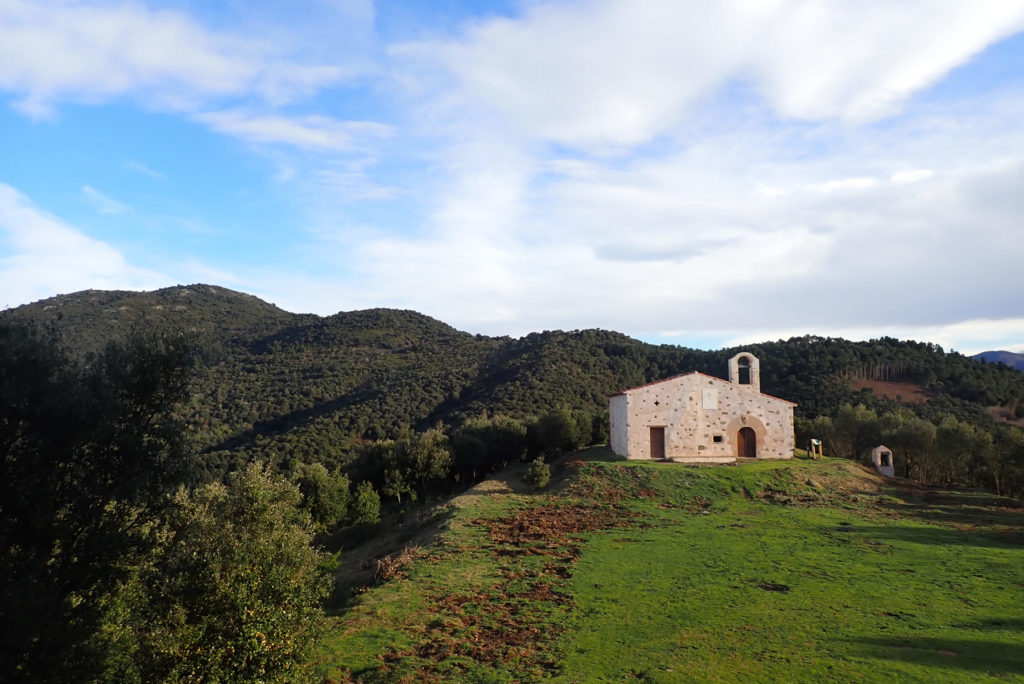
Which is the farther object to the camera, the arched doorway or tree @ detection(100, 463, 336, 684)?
the arched doorway

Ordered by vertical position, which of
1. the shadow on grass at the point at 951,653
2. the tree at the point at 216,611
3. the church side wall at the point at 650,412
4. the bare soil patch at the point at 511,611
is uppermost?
the church side wall at the point at 650,412

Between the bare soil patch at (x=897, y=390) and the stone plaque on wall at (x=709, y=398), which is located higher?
the bare soil patch at (x=897, y=390)

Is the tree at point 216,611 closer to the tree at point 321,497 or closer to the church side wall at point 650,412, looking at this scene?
the tree at point 321,497

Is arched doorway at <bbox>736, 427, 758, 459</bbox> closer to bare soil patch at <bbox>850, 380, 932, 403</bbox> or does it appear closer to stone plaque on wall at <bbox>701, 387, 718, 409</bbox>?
stone plaque on wall at <bbox>701, 387, 718, 409</bbox>

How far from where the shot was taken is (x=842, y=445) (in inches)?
1833

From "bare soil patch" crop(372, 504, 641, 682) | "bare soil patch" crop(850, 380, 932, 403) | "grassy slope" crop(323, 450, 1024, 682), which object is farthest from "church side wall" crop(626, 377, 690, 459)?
"bare soil patch" crop(850, 380, 932, 403)

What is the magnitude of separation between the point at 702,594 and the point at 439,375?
6427cm

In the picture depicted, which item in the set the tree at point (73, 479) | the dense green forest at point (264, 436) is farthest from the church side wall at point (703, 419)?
the tree at point (73, 479)

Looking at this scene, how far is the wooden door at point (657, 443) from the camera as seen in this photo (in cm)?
3888

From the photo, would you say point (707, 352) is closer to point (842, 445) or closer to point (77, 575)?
point (842, 445)

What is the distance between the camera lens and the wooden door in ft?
128

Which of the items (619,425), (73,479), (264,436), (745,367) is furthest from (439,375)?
(73,479)

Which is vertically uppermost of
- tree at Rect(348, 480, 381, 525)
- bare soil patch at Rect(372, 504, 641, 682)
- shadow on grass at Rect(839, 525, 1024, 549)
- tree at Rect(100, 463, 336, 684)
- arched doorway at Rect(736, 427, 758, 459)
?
arched doorway at Rect(736, 427, 758, 459)

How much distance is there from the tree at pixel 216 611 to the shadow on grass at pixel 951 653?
1204 cm
